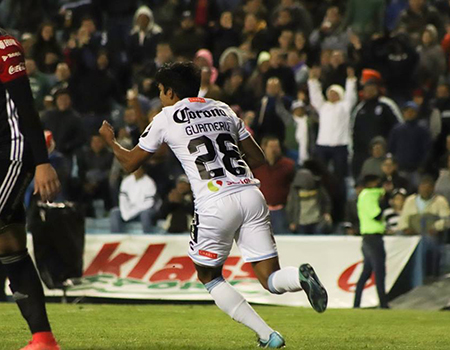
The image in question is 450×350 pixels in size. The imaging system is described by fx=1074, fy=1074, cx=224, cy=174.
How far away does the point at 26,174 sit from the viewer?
6.83m

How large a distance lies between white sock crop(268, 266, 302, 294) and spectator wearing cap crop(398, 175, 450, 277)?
763cm

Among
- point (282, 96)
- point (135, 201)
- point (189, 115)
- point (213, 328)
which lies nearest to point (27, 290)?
point (189, 115)

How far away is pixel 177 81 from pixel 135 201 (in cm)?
950

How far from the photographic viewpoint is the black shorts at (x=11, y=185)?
6.74 meters

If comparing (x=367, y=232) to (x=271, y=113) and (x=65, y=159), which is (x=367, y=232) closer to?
(x=271, y=113)

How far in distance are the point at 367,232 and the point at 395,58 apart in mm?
5137

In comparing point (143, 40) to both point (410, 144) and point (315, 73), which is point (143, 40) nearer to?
point (315, 73)

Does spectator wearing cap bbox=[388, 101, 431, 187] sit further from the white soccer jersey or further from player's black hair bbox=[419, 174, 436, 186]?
the white soccer jersey

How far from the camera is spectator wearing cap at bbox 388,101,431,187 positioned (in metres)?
17.3

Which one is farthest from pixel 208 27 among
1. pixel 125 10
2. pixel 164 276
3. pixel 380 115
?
pixel 164 276

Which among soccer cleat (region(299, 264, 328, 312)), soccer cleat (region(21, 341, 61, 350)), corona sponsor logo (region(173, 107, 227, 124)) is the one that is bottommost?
soccer cleat (region(21, 341, 61, 350))

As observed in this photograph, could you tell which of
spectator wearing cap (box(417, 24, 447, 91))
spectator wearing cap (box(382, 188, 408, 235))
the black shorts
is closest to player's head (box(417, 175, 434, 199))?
spectator wearing cap (box(382, 188, 408, 235))

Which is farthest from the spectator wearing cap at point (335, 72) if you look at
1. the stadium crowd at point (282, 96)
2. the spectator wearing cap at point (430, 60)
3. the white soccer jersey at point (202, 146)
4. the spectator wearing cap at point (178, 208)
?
the white soccer jersey at point (202, 146)

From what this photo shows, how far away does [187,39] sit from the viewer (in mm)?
20562
